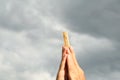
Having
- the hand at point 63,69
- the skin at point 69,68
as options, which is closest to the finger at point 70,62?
the skin at point 69,68

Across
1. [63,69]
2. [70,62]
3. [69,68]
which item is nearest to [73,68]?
[69,68]

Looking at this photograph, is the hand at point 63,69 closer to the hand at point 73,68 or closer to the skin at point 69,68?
the skin at point 69,68

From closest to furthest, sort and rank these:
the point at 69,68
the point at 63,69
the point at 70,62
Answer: the point at 69,68 → the point at 70,62 → the point at 63,69

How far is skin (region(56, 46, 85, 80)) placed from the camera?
47.0m

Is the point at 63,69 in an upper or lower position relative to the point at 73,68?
upper

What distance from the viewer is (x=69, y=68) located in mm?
47375

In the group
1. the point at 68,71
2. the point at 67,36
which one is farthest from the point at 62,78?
the point at 67,36

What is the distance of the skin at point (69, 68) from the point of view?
4703 cm

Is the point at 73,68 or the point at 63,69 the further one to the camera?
the point at 63,69

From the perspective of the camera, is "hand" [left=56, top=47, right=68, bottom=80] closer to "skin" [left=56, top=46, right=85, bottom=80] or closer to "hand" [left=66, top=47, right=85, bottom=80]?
"skin" [left=56, top=46, right=85, bottom=80]

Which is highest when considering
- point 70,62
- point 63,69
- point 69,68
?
point 70,62

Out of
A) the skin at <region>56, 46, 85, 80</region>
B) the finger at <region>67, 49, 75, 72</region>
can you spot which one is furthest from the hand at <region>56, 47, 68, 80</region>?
the finger at <region>67, 49, 75, 72</region>

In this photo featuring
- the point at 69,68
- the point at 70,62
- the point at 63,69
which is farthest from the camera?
the point at 63,69

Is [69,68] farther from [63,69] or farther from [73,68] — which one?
[63,69]
